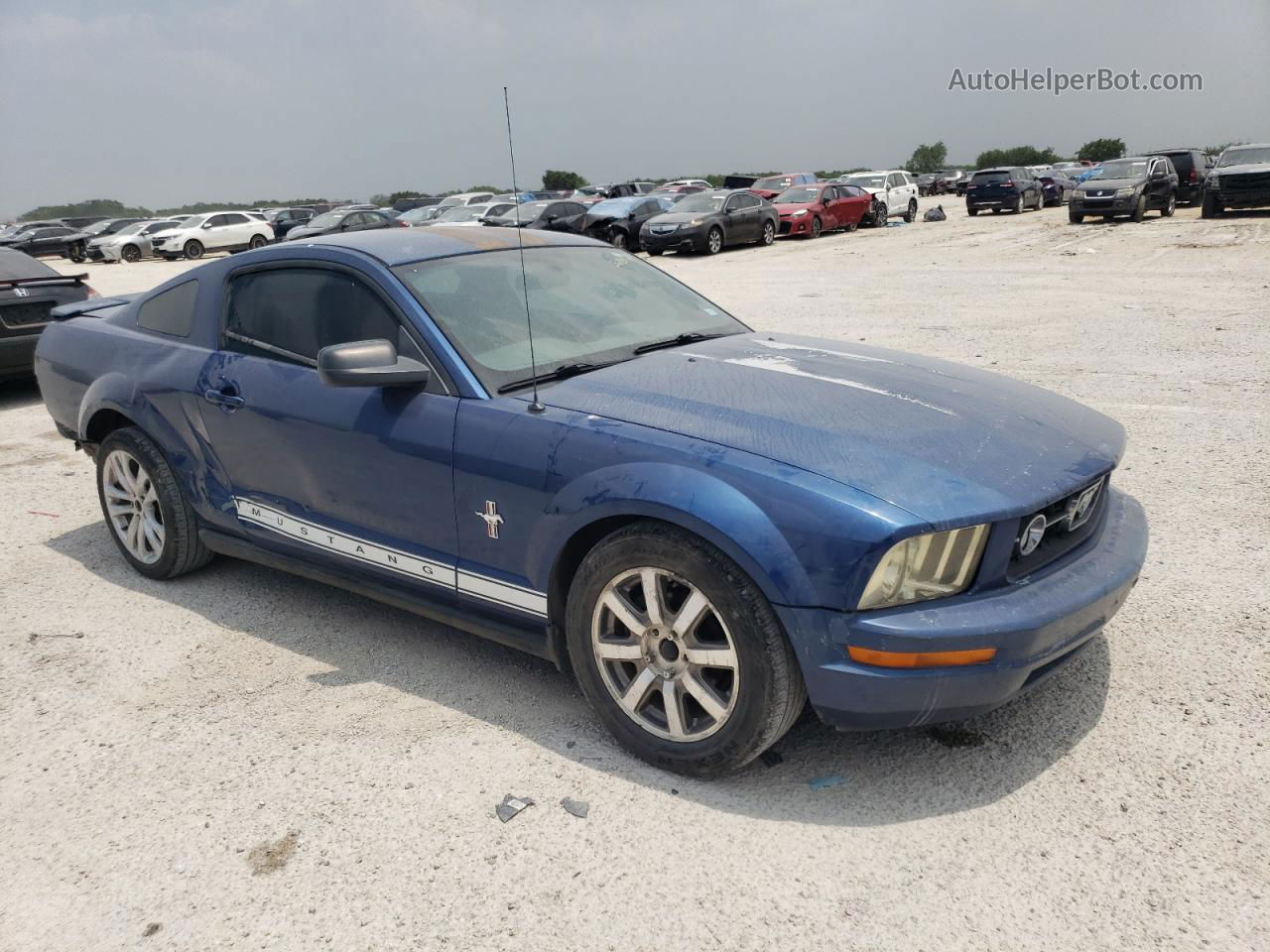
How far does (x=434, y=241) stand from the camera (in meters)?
3.98

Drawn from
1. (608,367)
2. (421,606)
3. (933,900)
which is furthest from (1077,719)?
(421,606)

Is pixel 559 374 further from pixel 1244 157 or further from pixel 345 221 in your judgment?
pixel 345 221

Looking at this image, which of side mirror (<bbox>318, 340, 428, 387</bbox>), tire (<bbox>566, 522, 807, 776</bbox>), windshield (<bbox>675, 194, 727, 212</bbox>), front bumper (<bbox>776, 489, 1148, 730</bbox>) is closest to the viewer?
front bumper (<bbox>776, 489, 1148, 730</bbox>)

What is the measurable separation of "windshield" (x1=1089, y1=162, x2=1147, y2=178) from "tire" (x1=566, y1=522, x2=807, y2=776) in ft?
86.1

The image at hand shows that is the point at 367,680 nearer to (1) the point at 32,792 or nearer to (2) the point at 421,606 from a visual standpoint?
(2) the point at 421,606

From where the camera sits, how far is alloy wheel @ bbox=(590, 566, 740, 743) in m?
2.79

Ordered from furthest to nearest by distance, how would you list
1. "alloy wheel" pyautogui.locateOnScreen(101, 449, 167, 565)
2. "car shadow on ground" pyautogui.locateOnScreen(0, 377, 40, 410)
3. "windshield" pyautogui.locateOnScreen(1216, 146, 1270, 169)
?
"windshield" pyautogui.locateOnScreen(1216, 146, 1270, 169)
"car shadow on ground" pyautogui.locateOnScreen(0, 377, 40, 410)
"alloy wheel" pyautogui.locateOnScreen(101, 449, 167, 565)

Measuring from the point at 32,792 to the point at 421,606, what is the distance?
4.26 ft

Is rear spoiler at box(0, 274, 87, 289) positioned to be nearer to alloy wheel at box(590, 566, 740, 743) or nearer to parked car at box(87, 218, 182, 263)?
alloy wheel at box(590, 566, 740, 743)

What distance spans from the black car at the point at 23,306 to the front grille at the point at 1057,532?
28.6 ft

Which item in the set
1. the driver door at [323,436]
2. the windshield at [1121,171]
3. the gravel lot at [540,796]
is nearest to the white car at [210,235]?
the windshield at [1121,171]

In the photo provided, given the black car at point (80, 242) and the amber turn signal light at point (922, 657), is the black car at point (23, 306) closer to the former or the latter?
the amber turn signal light at point (922, 657)

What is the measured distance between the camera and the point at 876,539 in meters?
2.51

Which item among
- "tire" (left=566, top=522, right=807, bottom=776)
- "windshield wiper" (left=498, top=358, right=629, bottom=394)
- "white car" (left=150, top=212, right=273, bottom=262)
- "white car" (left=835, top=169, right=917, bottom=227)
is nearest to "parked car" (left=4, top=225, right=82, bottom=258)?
"white car" (left=150, top=212, right=273, bottom=262)
